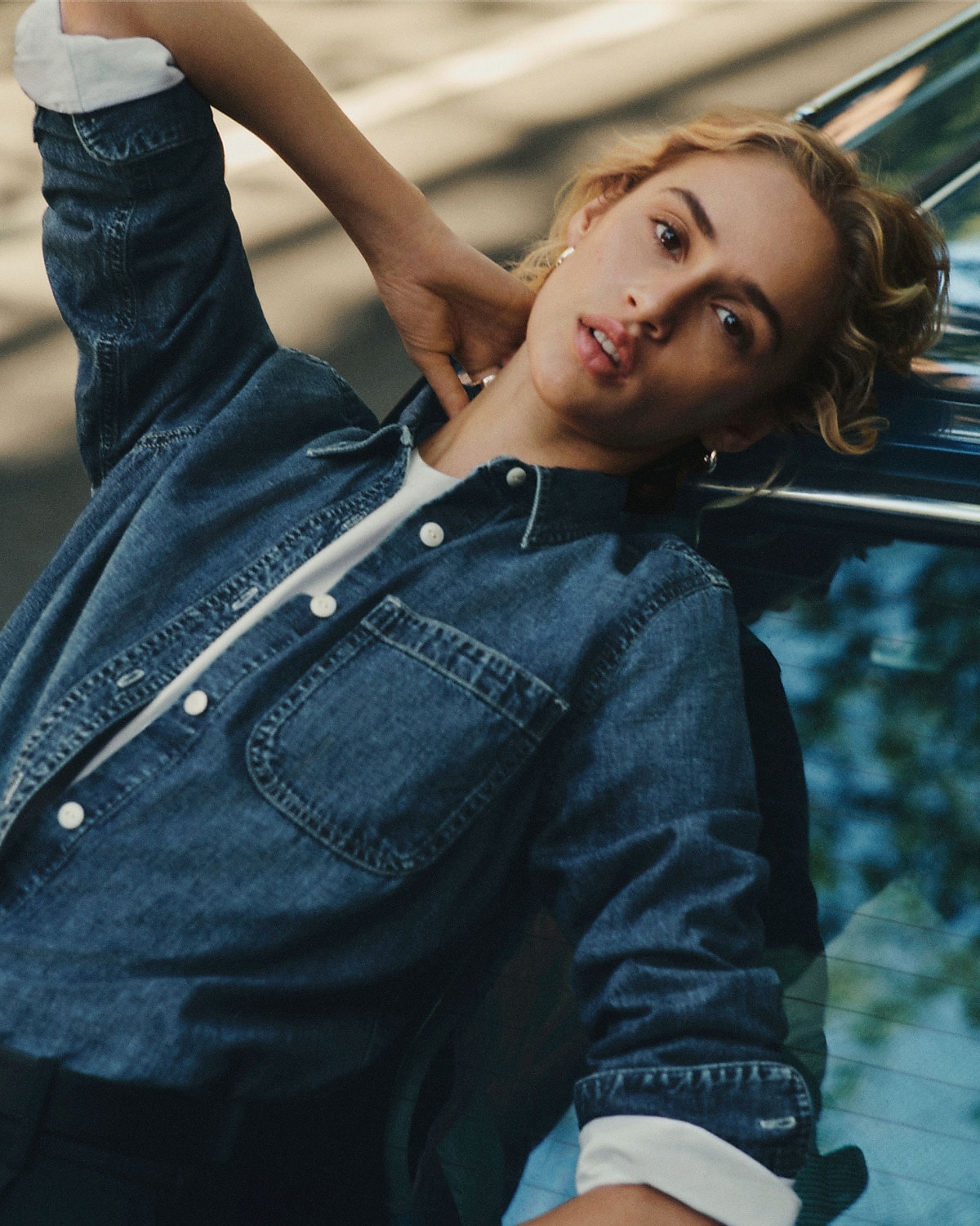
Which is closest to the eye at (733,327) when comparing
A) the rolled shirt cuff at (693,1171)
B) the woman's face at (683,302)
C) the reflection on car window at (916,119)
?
the woman's face at (683,302)

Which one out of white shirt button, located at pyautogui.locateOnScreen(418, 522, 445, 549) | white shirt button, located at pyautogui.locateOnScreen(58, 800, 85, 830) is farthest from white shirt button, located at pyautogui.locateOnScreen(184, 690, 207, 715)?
white shirt button, located at pyautogui.locateOnScreen(418, 522, 445, 549)

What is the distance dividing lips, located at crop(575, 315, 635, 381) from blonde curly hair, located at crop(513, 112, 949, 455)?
26 centimetres

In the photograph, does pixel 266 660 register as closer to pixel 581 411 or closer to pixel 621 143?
pixel 581 411

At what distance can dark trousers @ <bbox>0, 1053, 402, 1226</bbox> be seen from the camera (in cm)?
119

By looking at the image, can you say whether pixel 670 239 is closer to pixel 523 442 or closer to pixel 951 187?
pixel 523 442

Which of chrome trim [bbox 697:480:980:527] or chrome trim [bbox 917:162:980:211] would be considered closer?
chrome trim [bbox 697:480:980:527]

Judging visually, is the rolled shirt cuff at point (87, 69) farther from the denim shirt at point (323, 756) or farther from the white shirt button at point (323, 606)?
the white shirt button at point (323, 606)

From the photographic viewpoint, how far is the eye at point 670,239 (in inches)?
63.2

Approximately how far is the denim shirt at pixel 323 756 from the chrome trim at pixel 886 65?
1.07 m

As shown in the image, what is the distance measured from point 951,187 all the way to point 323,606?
4.65ft

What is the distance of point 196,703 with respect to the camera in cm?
138

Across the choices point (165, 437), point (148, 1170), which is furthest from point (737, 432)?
point (148, 1170)

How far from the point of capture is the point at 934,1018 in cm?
123

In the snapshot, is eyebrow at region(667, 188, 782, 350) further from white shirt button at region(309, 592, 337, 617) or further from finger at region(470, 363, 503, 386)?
white shirt button at region(309, 592, 337, 617)
